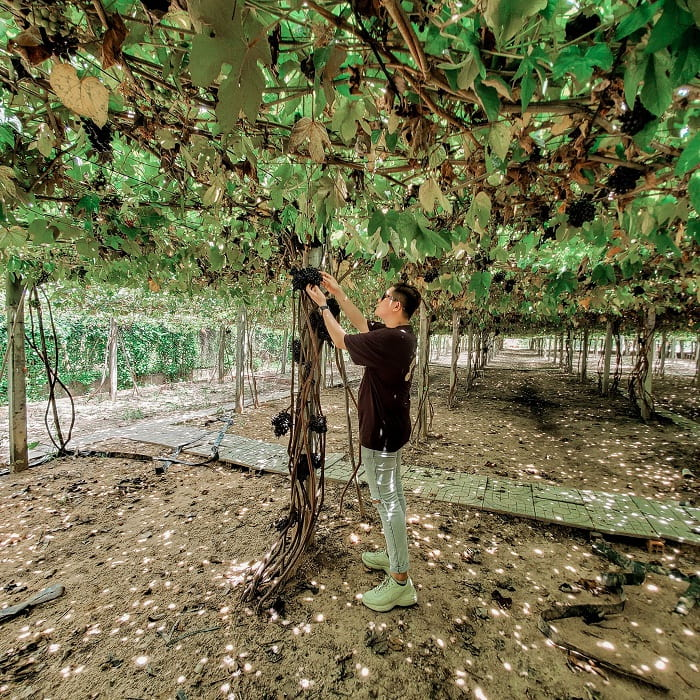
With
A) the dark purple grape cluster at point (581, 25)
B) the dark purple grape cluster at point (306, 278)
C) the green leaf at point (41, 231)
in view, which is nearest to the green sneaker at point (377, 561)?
the dark purple grape cluster at point (306, 278)

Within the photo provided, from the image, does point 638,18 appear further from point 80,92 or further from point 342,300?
point 342,300

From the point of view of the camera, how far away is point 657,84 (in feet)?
2.80

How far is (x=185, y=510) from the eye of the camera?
3.71 meters

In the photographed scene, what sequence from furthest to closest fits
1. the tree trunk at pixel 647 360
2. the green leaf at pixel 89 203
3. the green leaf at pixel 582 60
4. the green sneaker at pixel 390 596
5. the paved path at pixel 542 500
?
the tree trunk at pixel 647 360 < the paved path at pixel 542 500 < the green leaf at pixel 89 203 < the green sneaker at pixel 390 596 < the green leaf at pixel 582 60

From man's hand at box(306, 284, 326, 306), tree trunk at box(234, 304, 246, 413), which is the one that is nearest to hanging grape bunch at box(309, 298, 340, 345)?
man's hand at box(306, 284, 326, 306)

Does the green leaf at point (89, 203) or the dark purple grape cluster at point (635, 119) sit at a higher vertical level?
the green leaf at point (89, 203)

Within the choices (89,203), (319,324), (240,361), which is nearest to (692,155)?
(319,324)

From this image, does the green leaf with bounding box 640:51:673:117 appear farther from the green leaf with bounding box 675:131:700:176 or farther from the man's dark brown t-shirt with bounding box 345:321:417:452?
the man's dark brown t-shirt with bounding box 345:321:417:452

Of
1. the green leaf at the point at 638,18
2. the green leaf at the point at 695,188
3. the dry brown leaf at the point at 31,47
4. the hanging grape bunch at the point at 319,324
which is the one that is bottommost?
the hanging grape bunch at the point at 319,324

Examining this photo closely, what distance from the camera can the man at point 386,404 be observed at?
203 centimetres

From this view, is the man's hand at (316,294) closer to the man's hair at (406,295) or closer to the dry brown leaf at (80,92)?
the man's hair at (406,295)

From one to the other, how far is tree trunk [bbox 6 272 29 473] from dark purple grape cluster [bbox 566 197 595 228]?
644 cm

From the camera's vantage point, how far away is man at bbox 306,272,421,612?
2.03m

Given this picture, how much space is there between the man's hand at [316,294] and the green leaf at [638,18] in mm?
1608
